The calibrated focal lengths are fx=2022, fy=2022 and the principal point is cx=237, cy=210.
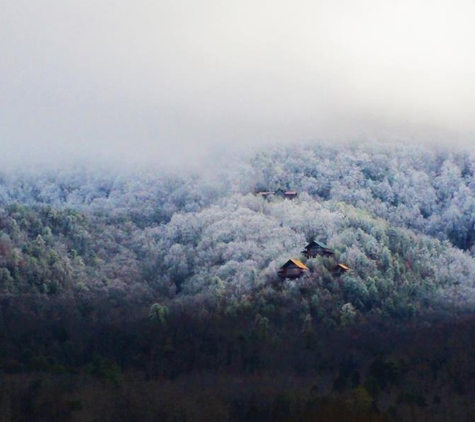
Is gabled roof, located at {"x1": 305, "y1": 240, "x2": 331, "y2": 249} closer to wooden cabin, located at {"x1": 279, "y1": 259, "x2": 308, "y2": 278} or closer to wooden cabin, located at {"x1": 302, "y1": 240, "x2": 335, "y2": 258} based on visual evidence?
wooden cabin, located at {"x1": 302, "y1": 240, "x2": 335, "y2": 258}

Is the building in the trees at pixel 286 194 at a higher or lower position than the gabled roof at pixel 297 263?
higher

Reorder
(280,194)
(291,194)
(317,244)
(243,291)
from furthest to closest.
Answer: (280,194) → (291,194) → (317,244) → (243,291)

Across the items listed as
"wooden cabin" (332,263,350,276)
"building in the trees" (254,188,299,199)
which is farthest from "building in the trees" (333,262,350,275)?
"building in the trees" (254,188,299,199)

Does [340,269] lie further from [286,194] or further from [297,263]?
[286,194]

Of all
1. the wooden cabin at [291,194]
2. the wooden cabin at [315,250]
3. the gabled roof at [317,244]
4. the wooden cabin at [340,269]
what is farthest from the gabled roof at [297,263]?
the wooden cabin at [291,194]

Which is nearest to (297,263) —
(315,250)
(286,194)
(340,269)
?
(340,269)

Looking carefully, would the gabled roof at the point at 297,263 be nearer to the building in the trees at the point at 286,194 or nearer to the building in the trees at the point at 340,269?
the building in the trees at the point at 340,269
